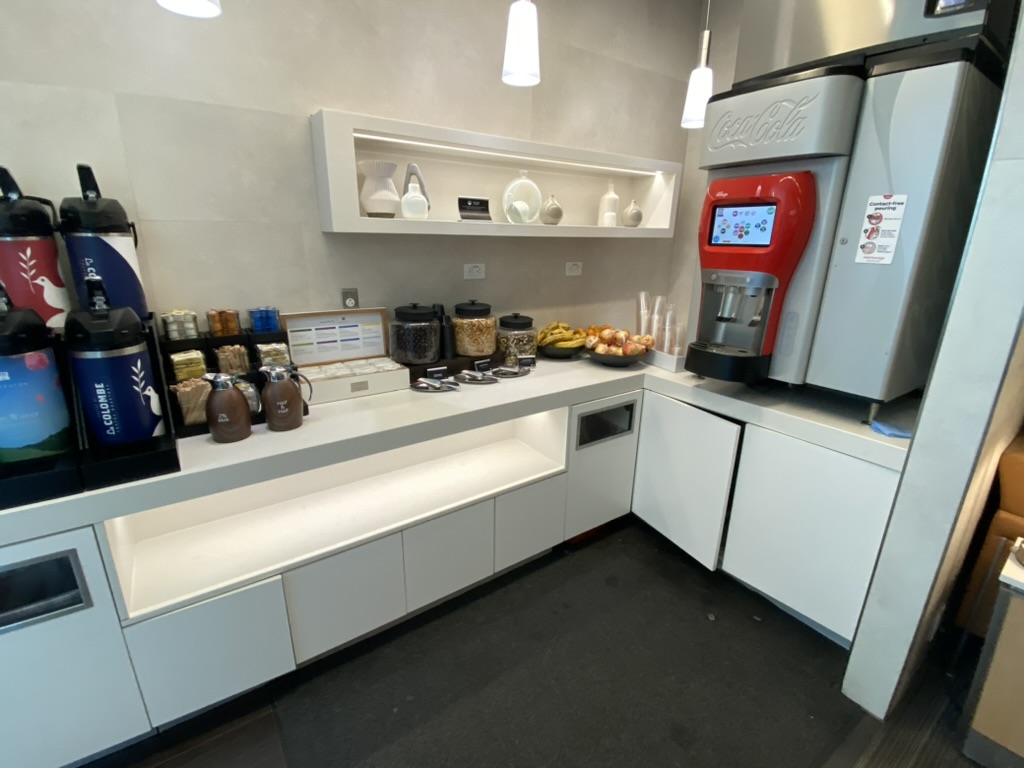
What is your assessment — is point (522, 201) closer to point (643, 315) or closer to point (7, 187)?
point (643, 315)

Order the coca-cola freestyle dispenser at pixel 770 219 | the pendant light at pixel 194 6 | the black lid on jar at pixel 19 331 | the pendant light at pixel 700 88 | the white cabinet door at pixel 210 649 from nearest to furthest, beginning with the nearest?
the black lid on jar at pixel 19 331 < the pendant light at pixel 194 6 < the white cabinet door at pixel 210 649 < the coca-cola freestyle dispenser at pixel 770 219 < the pendant light at pixel 700 88

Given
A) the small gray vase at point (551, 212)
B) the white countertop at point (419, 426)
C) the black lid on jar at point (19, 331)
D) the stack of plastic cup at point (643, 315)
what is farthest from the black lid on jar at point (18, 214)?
the stack of plastic cup at point (643, 315)

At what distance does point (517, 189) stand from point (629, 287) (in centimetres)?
109

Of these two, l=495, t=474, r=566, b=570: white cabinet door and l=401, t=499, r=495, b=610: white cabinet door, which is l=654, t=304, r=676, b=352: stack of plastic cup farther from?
l=401, t=499, r=495, b=610: white cabinet door

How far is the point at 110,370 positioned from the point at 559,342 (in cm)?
167

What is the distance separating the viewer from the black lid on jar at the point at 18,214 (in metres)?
1.14

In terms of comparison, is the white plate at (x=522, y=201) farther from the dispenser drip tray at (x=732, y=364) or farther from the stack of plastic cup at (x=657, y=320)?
the dispenser drip tray at (x=732, y=364)

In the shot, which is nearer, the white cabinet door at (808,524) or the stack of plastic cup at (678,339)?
the white cabinet door at (808,524)

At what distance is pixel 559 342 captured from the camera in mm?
2264

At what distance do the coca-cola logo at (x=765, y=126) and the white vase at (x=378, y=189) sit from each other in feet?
3.68

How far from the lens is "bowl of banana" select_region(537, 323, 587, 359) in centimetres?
226

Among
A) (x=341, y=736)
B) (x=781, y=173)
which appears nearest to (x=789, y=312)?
(x=781, y=173)

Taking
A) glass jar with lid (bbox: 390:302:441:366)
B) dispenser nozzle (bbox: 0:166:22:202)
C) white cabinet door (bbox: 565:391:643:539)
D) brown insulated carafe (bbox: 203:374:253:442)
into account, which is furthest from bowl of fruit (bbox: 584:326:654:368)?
dispenser nozzle (bbox: 0:166:22:202)

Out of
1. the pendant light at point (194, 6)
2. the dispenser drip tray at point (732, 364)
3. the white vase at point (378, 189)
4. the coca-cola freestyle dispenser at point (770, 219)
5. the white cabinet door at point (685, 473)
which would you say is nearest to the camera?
the pendant light at point (194, 6)
